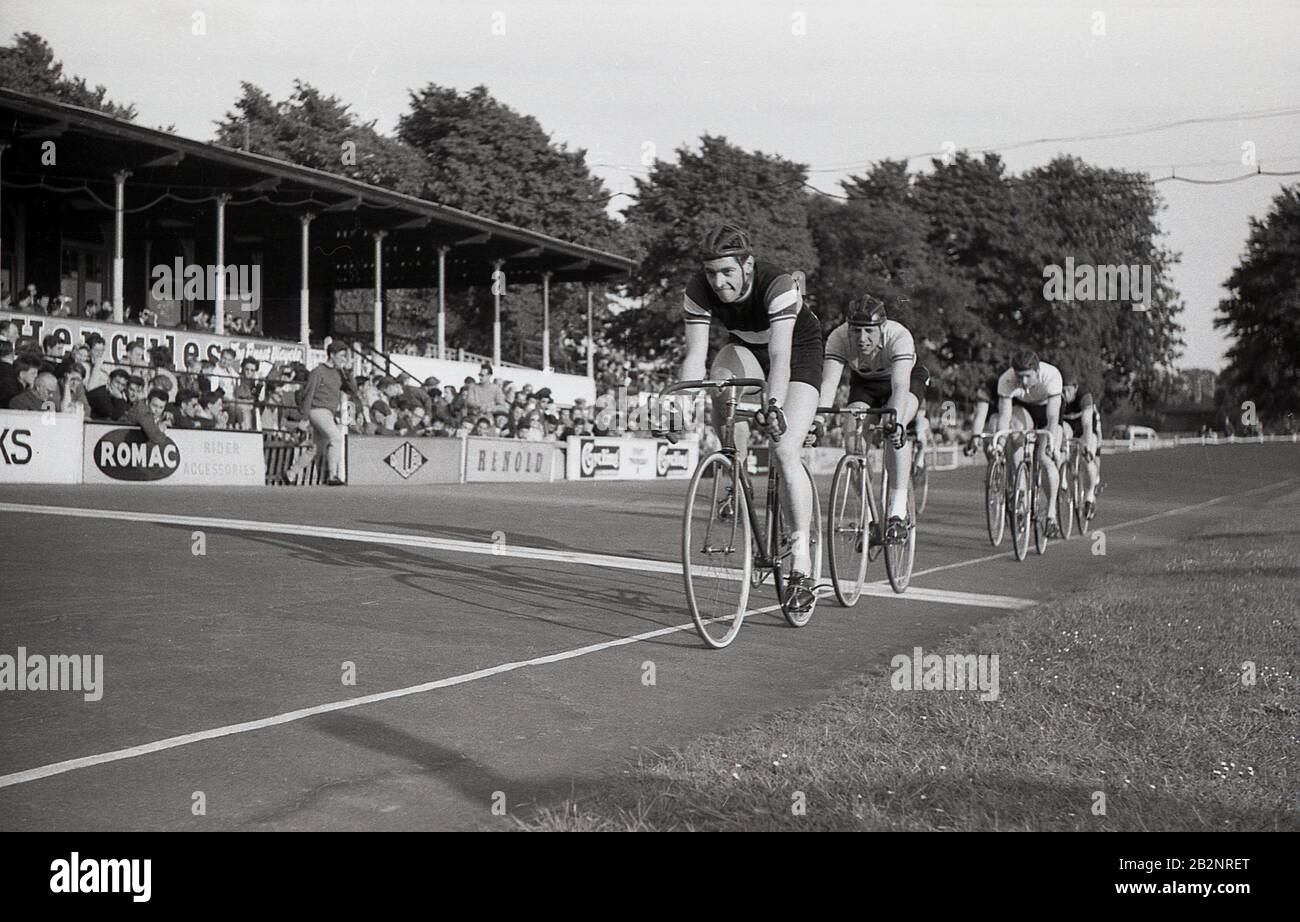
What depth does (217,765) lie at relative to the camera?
430 centimetres

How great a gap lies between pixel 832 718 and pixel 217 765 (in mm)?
2252

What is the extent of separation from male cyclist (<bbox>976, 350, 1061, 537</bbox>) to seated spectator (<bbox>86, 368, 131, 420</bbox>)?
12.7 m

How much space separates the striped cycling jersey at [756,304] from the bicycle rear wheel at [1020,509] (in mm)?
6095

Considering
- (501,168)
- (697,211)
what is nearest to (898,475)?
(501,168)

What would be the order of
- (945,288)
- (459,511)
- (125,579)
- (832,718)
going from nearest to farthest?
(832,718) → (125,579) → (459,511) → (945,288)

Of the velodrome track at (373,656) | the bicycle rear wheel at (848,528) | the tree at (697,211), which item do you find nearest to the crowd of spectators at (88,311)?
the velodrome track at (373,656)

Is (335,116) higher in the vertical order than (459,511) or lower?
higher

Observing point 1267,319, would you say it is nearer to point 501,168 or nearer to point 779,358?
point 779,358

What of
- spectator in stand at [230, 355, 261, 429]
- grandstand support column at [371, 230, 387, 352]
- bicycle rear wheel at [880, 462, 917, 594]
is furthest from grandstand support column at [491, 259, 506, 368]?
bicycle rear wheel at [880, 462, 917, 594]

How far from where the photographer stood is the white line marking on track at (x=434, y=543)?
382 inches

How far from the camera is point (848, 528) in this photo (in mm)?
8914

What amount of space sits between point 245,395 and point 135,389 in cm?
446

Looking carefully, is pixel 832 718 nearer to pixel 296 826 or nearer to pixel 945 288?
pixel 296 826
